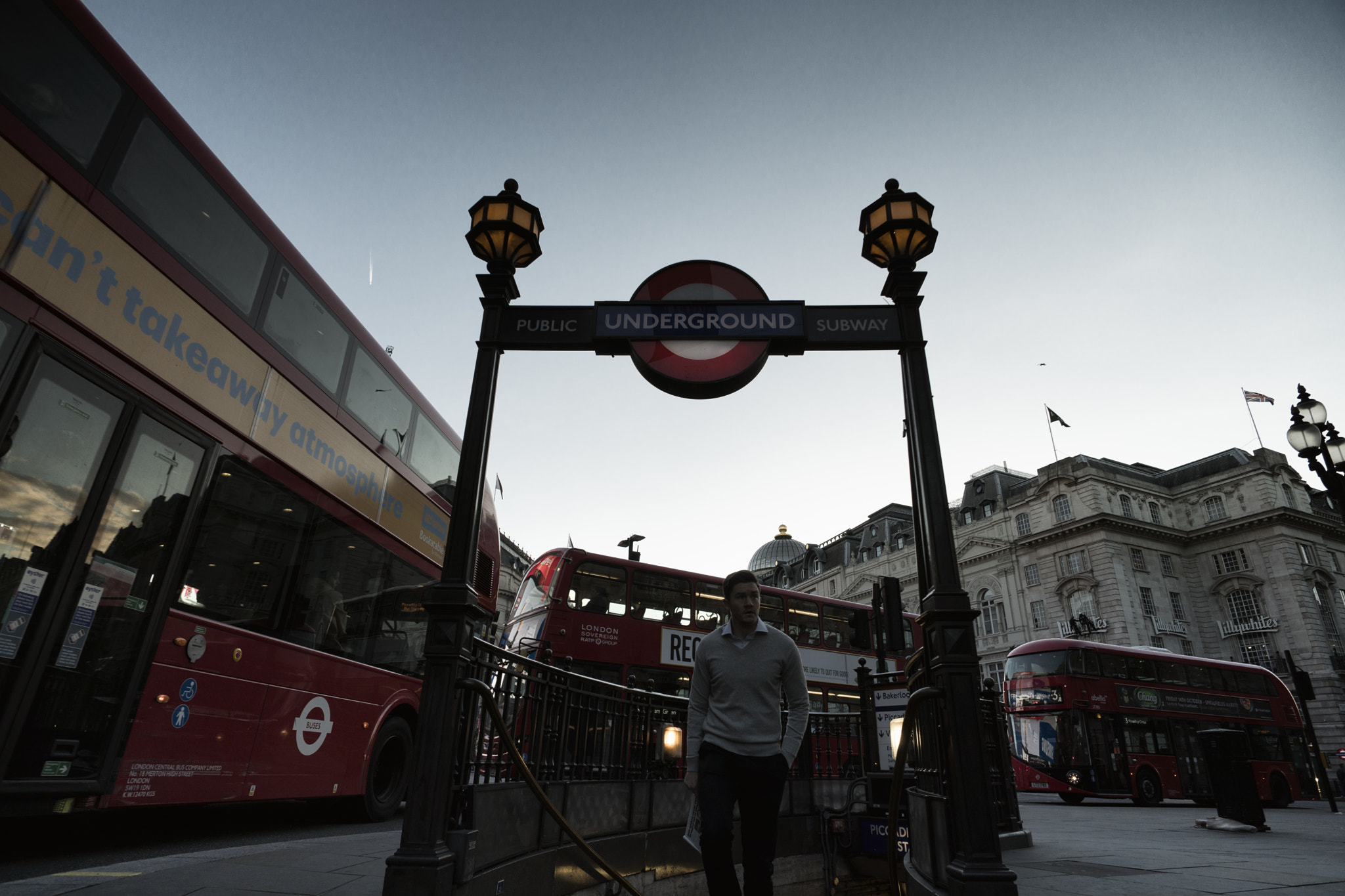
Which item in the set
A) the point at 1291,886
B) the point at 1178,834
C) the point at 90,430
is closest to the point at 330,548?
the point at 90,430

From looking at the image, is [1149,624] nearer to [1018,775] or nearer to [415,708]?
[1018,775]

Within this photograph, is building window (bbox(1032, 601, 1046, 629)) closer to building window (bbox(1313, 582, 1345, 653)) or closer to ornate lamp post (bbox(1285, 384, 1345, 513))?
building window (bbox(1313, 582, 1345, 653))

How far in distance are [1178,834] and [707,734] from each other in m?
8.60

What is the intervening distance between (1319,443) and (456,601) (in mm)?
11235

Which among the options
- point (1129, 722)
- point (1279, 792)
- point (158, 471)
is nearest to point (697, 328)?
point (158, 471)

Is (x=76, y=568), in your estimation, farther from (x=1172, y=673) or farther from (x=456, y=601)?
(x=1172, y=673)

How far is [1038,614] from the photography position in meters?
40.9

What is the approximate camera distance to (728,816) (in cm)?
314

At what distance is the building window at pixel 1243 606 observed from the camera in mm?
38219

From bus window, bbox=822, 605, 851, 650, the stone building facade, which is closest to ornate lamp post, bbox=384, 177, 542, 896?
bus window, bbox=822, 605, 851, 650

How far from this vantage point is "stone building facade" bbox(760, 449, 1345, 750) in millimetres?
36938

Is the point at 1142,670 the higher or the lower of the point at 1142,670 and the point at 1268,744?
the higher

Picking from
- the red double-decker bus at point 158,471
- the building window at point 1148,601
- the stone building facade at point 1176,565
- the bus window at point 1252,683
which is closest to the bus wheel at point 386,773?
the red double-decker bus at point 158,471

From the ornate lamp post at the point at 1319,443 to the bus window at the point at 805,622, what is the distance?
28.4ft
